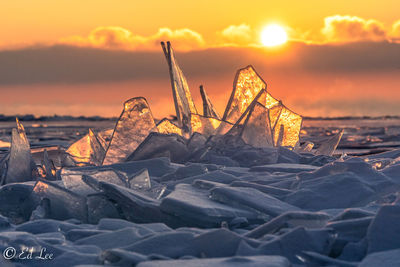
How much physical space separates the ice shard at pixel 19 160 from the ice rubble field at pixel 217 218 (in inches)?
29.8

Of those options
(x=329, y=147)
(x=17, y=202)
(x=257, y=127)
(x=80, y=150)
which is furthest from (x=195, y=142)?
(x=17, y=202)

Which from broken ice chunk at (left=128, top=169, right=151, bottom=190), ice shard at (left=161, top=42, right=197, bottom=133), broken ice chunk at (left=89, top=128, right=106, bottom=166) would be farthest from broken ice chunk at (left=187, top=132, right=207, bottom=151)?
broken ice chunk at (left=128, top=169, right=151, bottom=190)

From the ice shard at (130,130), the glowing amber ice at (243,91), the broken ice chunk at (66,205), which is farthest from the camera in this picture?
the glowing amber ice at (243,91)

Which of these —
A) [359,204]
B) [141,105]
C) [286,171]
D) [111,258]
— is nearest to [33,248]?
[111,258]

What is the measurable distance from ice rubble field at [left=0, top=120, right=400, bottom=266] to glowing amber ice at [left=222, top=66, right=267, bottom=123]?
1.29 m

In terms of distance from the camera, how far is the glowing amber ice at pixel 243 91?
16.2 feet

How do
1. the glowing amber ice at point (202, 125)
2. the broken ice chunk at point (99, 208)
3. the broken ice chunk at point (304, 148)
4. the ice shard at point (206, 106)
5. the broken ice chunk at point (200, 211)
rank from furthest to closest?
the ice shard at point (206, 106), the broken ice chunk at point (304, 148), the glowing amber ice at point (202, 125), the broken ice chunk at point (99, 208), the broken ice chunk at point (200, 211)

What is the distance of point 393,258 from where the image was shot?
1.75 m

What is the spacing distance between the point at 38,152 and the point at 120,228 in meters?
3.29

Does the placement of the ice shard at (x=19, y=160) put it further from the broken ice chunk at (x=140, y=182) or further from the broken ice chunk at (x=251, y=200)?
the broken ice chunk at (x=251, y=200)

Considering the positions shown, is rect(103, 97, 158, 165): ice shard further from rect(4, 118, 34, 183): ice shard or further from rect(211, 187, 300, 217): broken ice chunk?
rect(211, 187, 300, 217): broken ice chunk

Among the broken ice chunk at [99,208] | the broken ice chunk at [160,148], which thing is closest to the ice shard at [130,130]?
the broken ice chunk at [160,148]

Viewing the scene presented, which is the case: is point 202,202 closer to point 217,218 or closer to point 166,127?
point 217,218

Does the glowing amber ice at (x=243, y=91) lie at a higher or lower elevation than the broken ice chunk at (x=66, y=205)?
higher
